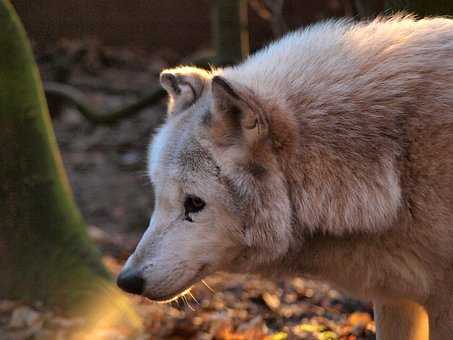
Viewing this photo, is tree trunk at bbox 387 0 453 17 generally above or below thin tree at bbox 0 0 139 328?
above

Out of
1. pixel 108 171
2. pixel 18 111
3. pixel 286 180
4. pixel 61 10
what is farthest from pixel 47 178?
pixel 61 10

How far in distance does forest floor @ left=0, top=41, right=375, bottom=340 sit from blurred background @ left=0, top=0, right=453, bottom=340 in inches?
0.5

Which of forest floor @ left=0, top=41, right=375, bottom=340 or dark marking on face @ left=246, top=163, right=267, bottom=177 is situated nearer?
dark marking on face @ left=246, top=163, right=267, bottom=177

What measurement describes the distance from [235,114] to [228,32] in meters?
4.32

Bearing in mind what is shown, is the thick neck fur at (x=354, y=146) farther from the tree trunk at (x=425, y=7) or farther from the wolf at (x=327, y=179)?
the tree trunk at (x=425, y=7)

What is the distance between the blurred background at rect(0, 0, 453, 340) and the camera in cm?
491

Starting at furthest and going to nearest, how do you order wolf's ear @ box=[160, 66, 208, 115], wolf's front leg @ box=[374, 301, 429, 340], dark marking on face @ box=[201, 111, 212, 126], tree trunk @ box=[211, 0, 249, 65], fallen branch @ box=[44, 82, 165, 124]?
fallen branch @ box=[44, 82, 165, 124] → tree trunk @ box=[211, 0, 249, 65] → wolf's front leg @ box=[374, 301, 429, 340] → wolf's ear @ box=[160, 66, 208, 115] → dark marking on face @ box=[201, 111, 212, 126]

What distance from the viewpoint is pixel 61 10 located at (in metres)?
13.1

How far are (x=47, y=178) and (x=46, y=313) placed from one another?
79 cm

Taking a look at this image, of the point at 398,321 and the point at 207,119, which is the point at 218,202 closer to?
the point at 207,119

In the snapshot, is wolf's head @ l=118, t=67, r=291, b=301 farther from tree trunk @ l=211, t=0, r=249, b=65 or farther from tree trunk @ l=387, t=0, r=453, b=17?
tree trunk @ l=211, t=0, r=249, b=65

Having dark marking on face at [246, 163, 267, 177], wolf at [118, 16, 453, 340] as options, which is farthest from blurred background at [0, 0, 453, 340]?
dark marking on face at [246, 163, 267, 177]

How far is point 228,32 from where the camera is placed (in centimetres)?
777

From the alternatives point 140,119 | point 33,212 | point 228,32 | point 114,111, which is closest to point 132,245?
point 114,111
